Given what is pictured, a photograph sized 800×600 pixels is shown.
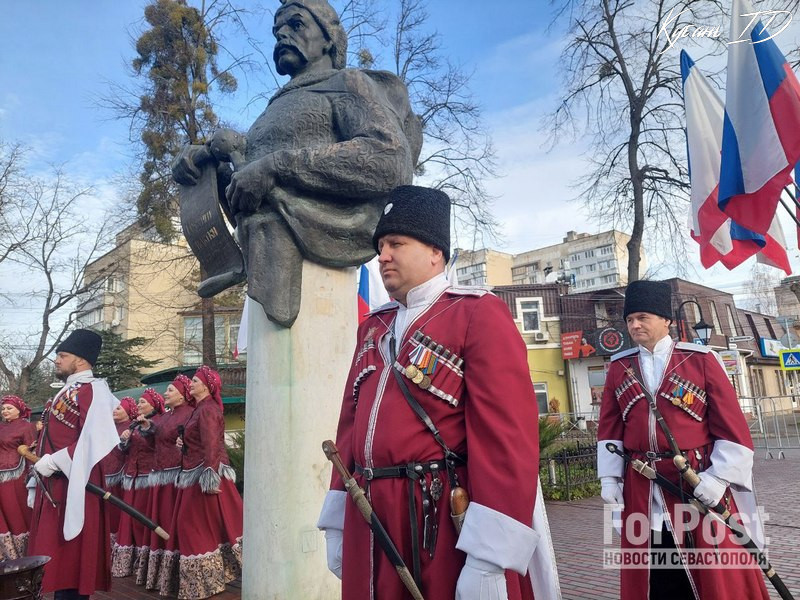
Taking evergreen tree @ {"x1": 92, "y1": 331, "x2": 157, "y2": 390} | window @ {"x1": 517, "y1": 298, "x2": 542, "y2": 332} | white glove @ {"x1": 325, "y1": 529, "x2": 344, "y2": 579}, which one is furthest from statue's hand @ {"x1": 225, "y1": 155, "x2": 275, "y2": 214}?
window @ {"x1": 517, "y1": 298, "x2": 542, "y2": 332}

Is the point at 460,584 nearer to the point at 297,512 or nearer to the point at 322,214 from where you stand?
the point at 297,512

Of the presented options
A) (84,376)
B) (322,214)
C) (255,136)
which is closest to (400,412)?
(322,214)

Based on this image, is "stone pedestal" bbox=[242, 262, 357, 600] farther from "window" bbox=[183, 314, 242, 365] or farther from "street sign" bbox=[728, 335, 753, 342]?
"street sign" bbox=[728, 335, 753, 342]

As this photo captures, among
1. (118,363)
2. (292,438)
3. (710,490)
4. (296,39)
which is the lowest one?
(710,490)

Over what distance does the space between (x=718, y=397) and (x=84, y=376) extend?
4746mm

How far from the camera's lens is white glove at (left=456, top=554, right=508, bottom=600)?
1.80 meters

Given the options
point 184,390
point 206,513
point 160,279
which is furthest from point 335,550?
point 160,279

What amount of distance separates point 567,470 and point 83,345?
26.8 ft

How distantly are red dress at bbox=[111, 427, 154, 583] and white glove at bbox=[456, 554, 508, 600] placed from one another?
6090mm

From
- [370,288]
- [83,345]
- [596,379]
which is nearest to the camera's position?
[83,345]

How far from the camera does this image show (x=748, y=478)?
343 cm

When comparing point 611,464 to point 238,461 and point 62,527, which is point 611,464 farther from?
point 238,461

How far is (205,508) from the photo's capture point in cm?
627

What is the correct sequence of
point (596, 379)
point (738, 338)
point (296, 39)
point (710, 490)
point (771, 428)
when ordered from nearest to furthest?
point (710, 490) < point (296, 39) < point (771, 428) < point (596, 379) < point (738, 338)
